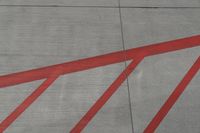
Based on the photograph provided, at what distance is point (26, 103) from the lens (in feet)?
15.1

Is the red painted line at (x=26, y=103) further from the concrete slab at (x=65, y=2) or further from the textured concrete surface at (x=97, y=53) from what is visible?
the concrete slab at (x=65, y=2)

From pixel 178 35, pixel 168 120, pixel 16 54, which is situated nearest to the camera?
pixel 168 120

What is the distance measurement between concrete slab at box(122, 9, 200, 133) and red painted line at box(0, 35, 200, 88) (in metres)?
0.10

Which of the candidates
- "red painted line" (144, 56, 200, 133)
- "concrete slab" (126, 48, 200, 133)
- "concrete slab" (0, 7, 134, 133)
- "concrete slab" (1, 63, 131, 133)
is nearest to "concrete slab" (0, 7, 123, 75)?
"concrete slab" (0, 7, 134, 133)

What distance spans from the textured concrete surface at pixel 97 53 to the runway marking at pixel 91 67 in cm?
7

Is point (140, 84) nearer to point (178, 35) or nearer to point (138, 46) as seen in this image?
point (138, 46)

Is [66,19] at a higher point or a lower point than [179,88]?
higher

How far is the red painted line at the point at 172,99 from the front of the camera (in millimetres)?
4531

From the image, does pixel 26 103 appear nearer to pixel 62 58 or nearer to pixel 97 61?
pixel 62 58

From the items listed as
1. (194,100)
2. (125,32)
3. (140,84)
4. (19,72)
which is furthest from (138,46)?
(19,72)

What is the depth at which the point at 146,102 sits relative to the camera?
15.4 ft

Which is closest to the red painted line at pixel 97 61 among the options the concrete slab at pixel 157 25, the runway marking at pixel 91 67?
the runway marking at pixel 91 67

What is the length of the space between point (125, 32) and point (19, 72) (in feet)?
6.10

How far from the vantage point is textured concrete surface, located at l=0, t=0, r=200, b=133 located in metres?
4.54
